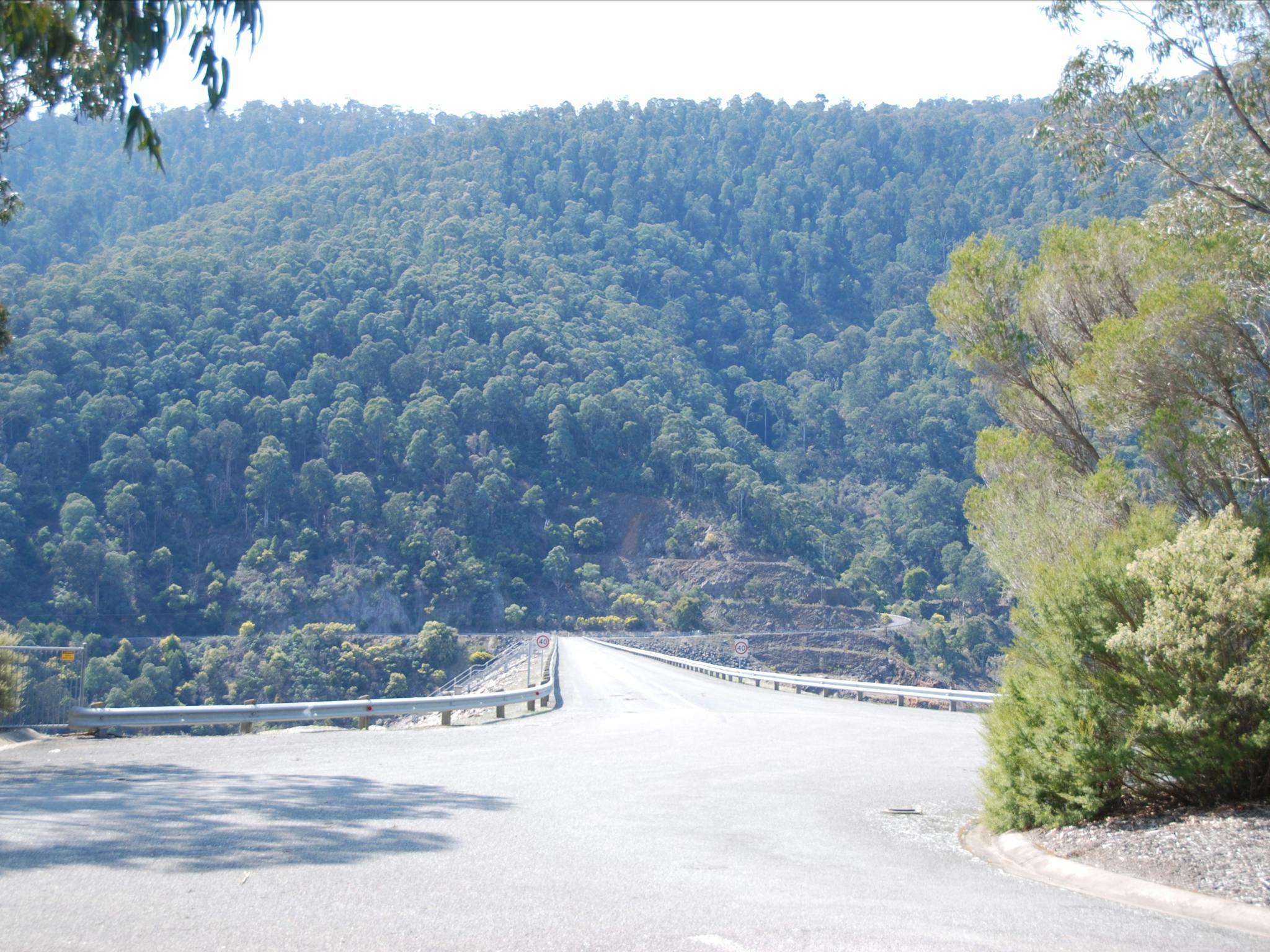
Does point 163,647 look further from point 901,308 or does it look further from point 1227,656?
point 901,308

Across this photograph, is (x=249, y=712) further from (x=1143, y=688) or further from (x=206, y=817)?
(x=1143, y=688)

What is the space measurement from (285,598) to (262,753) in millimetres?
73157

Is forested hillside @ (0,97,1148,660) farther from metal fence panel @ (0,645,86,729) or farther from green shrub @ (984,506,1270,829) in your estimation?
green shrub @ (984,506,1270,829)

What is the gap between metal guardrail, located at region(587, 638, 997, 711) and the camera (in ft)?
76.4

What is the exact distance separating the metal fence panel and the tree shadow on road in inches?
132

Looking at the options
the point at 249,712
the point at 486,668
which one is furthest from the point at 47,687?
the point at 486,668

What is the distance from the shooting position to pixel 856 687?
89.7ft

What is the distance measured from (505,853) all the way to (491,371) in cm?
11088

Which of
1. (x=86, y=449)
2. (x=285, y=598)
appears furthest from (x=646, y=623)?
(x=86, y=449)

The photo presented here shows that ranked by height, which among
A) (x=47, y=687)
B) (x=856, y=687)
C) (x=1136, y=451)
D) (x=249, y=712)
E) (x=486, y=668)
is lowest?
(x=486, y=668)

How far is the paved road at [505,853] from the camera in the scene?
585 cm

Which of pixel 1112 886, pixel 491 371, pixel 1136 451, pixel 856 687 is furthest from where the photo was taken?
pixel 491 371

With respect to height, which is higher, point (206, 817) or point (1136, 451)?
point (1136, 451)

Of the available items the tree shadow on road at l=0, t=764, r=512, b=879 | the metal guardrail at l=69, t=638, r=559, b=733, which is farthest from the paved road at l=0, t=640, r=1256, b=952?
the metal guardrail at l=69, t=638, r=559, b=733
